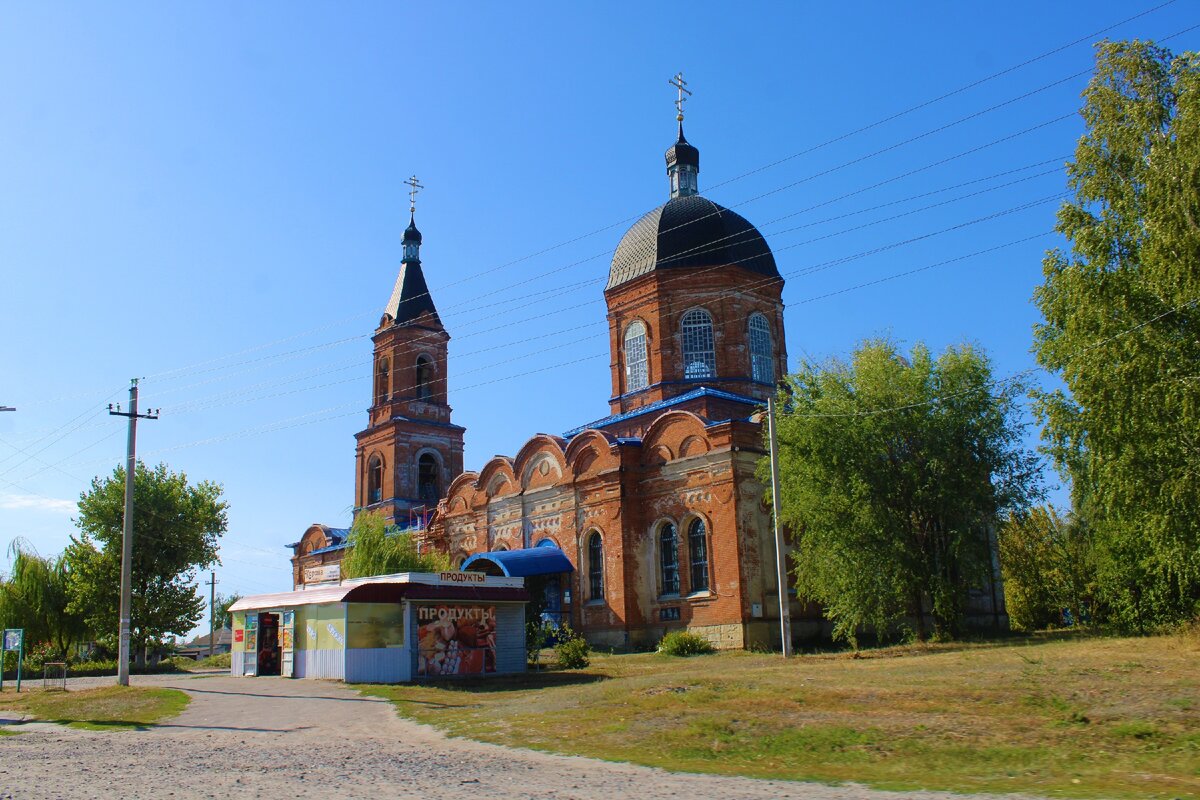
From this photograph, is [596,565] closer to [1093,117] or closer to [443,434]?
[443,434]

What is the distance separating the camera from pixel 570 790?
9.35 meters

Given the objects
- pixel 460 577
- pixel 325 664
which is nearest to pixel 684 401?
pixel 460 577

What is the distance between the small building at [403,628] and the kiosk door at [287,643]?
0.09 ft

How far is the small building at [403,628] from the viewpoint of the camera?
23219 millimetres

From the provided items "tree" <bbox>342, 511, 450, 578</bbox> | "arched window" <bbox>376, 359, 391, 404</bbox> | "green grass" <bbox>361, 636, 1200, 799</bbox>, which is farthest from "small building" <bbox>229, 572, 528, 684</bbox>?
"arched window" <bbox>376, 359, 391, 404</bbox>

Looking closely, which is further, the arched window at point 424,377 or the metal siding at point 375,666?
the arched window at point 424,377

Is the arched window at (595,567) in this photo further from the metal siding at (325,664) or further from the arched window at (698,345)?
the metal siding at (325,664)

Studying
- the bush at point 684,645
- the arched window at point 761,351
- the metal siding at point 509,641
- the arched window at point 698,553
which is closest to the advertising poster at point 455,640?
the metal siding at point 509,641

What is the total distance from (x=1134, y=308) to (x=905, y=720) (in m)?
12.0

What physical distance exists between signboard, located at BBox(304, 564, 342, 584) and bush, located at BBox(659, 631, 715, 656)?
76.5ft

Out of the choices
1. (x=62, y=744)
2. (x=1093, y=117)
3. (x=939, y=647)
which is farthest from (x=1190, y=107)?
(x=62, y=744)

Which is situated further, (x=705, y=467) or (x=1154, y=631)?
(x=705, y=467)

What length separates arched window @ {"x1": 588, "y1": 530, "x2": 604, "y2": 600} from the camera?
34.4 metres

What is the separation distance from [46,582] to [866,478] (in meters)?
34.2
